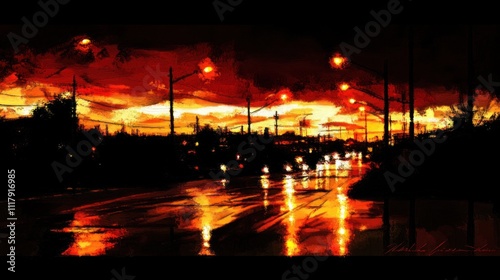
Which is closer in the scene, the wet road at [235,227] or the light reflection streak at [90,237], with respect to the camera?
the light reflection streak at [90,237]

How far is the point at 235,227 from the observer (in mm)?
16859

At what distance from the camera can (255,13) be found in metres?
7.61

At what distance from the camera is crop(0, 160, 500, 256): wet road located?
12984mm

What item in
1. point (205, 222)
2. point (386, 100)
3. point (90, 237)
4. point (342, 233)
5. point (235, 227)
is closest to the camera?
point (90, 237)

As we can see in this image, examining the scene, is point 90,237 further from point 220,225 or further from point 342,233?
point 342,233

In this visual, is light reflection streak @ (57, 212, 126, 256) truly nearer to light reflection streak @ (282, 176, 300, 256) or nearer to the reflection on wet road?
the reflection on wet road

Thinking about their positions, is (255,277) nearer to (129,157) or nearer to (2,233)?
(2,233)

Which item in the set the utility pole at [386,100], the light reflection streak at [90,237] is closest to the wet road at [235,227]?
the light reflection streak at [90,237]

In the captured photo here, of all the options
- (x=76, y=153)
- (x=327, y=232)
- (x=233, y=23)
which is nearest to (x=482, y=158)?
(x=327, y=232)

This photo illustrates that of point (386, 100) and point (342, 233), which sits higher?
point (386, 100)

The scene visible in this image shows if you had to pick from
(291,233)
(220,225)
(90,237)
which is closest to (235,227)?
(220,225)

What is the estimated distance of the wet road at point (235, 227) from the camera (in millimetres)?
12984

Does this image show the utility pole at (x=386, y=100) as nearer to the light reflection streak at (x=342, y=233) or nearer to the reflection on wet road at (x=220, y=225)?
the reflection on wet road at (x=220, y=225)

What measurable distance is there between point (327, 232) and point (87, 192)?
794 inches
